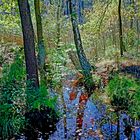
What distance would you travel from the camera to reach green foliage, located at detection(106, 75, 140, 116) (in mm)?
10671

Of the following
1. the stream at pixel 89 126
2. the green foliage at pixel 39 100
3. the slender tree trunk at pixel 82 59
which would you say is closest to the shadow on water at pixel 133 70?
the slender tree trunk at pixel 82 59

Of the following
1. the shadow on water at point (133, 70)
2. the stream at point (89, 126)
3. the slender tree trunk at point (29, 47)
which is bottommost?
the stream at point (89, 126)

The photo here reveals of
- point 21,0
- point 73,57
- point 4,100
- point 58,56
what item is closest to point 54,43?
point 73,57

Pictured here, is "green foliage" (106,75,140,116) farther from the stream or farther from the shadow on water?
the shadow on water

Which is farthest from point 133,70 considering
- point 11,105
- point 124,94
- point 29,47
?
point 11,105

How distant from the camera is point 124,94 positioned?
1114 centimetres

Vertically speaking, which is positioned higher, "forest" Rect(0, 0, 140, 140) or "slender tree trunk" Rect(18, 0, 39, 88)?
"slender tree trunk" Rect(18, 0, 39, 88)

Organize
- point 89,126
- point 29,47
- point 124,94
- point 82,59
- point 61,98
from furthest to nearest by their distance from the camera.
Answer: point 82,59
point 61,98
point 124,94
point 29,47
point 89,126

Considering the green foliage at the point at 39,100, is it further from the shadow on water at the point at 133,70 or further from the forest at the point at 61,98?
the shadow on water at the point at 133,70

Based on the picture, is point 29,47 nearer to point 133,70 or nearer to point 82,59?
point 82,59

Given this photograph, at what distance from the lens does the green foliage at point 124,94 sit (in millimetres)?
10671

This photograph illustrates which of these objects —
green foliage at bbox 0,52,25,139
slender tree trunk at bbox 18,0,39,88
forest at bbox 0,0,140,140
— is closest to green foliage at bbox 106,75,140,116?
forest at bbox 0,0,140,140

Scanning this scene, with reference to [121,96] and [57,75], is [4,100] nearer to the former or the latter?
[121,96]

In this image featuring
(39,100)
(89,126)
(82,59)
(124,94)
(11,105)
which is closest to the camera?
(11,105)
